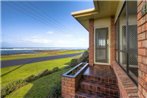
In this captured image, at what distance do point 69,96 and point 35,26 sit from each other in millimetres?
29140

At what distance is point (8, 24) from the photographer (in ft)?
76.1

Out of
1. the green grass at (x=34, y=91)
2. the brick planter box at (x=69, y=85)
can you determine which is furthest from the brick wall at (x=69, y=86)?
the green grass at (x=34, y=91)

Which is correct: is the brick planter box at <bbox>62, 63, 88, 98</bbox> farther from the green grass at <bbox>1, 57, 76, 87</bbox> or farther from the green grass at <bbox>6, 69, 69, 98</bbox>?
the green grass at <bbox>1, 57, 76, 87</bbox>

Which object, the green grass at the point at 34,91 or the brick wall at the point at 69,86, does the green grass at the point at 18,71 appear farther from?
the brick wall at the point at 69,86

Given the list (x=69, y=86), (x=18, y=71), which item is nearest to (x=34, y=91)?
(x=69, y=86)

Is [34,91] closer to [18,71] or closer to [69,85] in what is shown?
[69,85]

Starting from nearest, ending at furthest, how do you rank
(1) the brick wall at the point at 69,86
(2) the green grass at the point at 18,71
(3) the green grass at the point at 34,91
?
(1) the brick wall at the point at 69,86 → (3) the green grass at the point at 34,91 → (2) the green grass at the point at 18,71

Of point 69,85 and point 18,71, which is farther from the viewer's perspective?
point 18,71

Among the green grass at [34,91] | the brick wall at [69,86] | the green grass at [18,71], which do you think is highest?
the brick wall at [69,86]

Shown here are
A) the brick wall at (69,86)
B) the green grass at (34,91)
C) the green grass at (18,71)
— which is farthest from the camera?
the green grass at (18,71)

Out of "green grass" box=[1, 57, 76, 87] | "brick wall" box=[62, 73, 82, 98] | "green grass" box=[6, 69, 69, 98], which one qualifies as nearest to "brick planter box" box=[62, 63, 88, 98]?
"brick wall" box=[62, 73, 82, 98]

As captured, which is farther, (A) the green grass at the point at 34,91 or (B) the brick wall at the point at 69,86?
(A) the green grass at the point at 34,91

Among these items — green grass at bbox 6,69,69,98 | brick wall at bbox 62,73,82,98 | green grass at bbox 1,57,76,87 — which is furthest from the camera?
green grass at bbox 1,57,76,87

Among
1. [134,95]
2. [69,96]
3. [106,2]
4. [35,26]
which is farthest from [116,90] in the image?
[35,26]
